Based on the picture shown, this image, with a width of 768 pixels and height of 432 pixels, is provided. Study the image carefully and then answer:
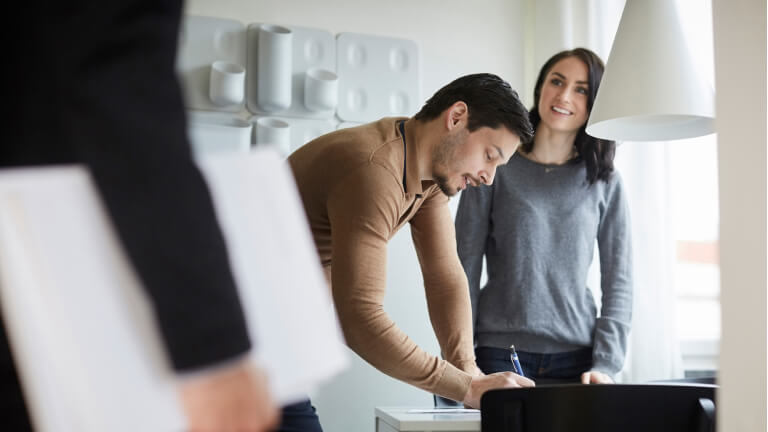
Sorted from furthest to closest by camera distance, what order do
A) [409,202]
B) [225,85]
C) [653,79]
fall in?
[225,85]
[653,79]
[409,202]

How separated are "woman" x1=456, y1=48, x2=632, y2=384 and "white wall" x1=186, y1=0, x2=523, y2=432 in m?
0.78

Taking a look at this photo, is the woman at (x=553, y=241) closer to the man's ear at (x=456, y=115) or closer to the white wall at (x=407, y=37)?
the man's ear at (x=456, y=115)

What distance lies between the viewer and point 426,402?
3107 mm

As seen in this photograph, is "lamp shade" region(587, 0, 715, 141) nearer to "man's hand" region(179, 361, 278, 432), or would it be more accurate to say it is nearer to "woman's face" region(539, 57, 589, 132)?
"woman's face" region(539, 57, 589, 132)

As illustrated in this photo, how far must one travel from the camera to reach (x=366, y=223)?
1.56 m

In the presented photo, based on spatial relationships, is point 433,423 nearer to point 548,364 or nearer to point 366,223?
point 366,223

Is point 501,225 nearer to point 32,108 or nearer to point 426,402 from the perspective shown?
point 426,402

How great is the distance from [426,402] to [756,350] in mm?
2417

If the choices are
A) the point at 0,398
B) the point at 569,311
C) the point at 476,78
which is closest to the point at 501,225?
the point at 569,311

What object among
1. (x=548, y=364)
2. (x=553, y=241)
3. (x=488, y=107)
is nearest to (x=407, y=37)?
(x=553, y=241)

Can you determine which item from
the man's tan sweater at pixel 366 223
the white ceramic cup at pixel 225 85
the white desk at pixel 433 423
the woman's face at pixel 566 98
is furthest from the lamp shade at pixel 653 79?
the white ceramic cup at pixel 225 85

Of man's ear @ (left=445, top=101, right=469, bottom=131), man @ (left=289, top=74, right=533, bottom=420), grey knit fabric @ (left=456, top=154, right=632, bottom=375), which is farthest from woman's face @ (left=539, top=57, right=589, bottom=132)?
man's ear @ (left=445, top=101, right=469, bottom=131)

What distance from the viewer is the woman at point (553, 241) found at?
2.28 m

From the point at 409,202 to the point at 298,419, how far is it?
669 mm
